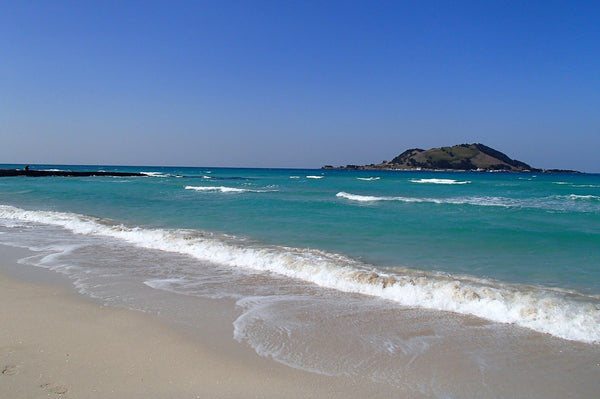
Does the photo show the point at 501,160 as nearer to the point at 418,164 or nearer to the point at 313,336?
the point at 418,164

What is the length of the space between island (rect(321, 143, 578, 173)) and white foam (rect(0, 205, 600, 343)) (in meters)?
171

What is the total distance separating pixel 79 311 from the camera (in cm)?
542

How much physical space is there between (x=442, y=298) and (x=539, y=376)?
2334 mm

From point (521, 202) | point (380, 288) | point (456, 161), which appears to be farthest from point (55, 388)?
point (456, 161)

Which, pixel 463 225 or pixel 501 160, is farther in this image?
A: pixel 501 160

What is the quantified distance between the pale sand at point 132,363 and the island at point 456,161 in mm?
175438

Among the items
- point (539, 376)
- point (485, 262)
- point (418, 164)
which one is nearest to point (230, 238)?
point (485, 262)

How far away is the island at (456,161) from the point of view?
16675cm

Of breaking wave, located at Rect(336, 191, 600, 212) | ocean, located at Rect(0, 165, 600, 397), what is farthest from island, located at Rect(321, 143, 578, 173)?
ocean, located at Rect(0, 165, 600, 397)

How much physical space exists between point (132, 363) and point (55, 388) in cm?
69

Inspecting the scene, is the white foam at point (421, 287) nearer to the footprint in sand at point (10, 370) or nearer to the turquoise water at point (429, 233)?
the turquoise water at point (429, 233)

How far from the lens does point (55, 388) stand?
342 cm

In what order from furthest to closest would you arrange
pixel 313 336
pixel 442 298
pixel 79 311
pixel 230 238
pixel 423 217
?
pixel 423 217
pixel 230 238
pixel 442 298
pixel 79 311
pixel 313 336

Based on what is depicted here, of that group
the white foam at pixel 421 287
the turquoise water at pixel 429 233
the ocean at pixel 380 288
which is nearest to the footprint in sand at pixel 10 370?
the ocean at pixel 380 288
